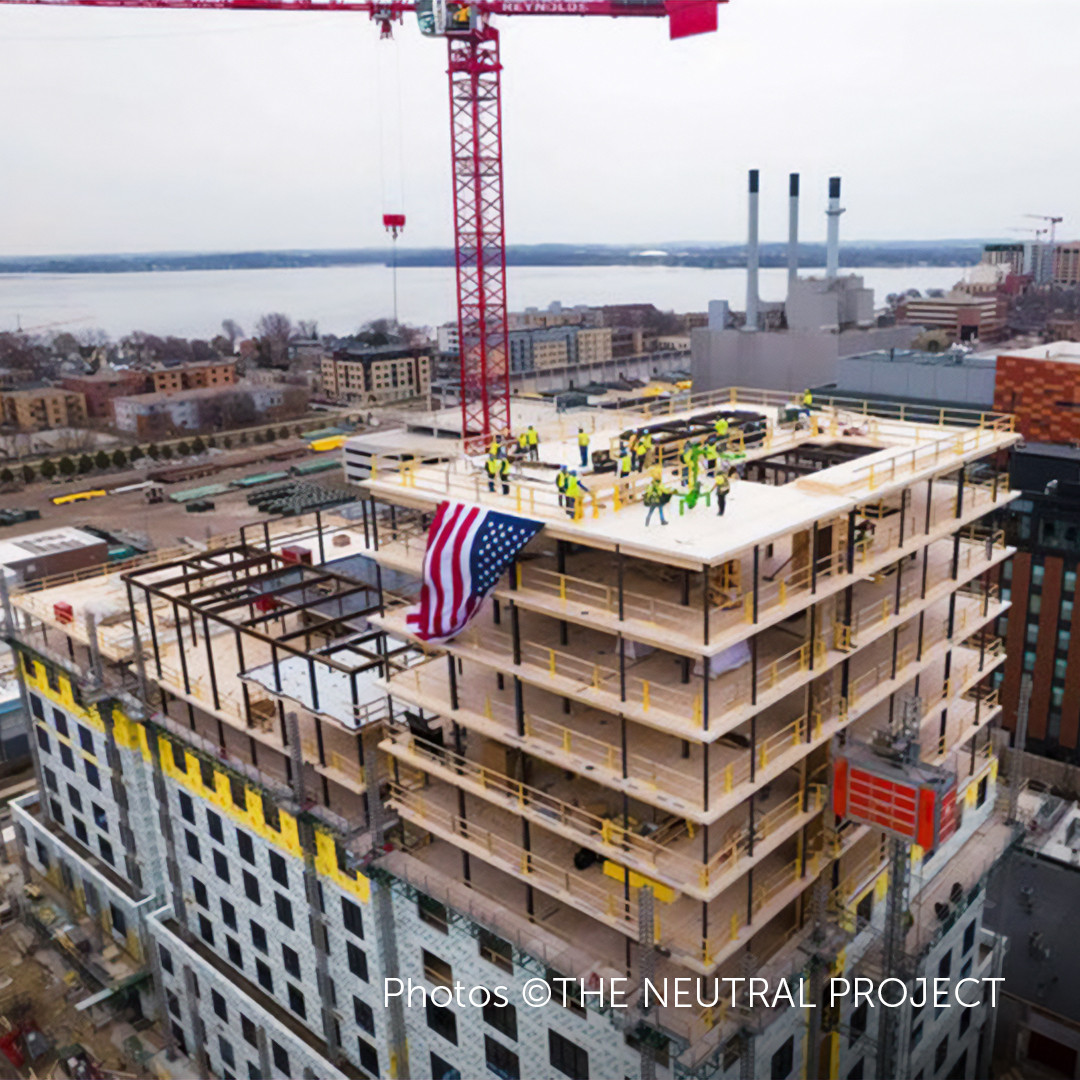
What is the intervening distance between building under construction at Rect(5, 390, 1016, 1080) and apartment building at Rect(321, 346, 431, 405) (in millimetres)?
157095

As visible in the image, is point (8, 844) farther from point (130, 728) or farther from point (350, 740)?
point (350, 740)

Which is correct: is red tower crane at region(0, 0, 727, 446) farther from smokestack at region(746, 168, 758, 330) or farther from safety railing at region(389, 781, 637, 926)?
safety railing at region(389, 781, 637, 926)

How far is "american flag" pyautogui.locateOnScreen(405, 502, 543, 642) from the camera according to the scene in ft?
68.5

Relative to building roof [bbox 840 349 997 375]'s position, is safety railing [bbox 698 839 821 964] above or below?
below

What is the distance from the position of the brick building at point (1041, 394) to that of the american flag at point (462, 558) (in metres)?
57.9

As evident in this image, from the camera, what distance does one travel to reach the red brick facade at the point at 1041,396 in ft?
219

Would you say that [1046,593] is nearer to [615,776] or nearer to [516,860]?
[516,860]

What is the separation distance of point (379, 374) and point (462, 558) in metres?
173

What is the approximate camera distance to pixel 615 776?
68.9ft

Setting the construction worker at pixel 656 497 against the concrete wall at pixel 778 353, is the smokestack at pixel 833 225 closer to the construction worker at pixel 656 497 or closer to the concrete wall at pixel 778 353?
the concrete wall at pixel 778 353

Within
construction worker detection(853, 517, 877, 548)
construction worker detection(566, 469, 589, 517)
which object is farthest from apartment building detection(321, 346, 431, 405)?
construction worker detection(566, 469, 589, 517)

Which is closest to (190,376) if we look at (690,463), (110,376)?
(110,376)

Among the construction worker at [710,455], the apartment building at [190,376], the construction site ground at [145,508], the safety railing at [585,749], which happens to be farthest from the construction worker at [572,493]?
the apartment building at [190,376]

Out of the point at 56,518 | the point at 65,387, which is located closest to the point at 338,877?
the point at 56,518
